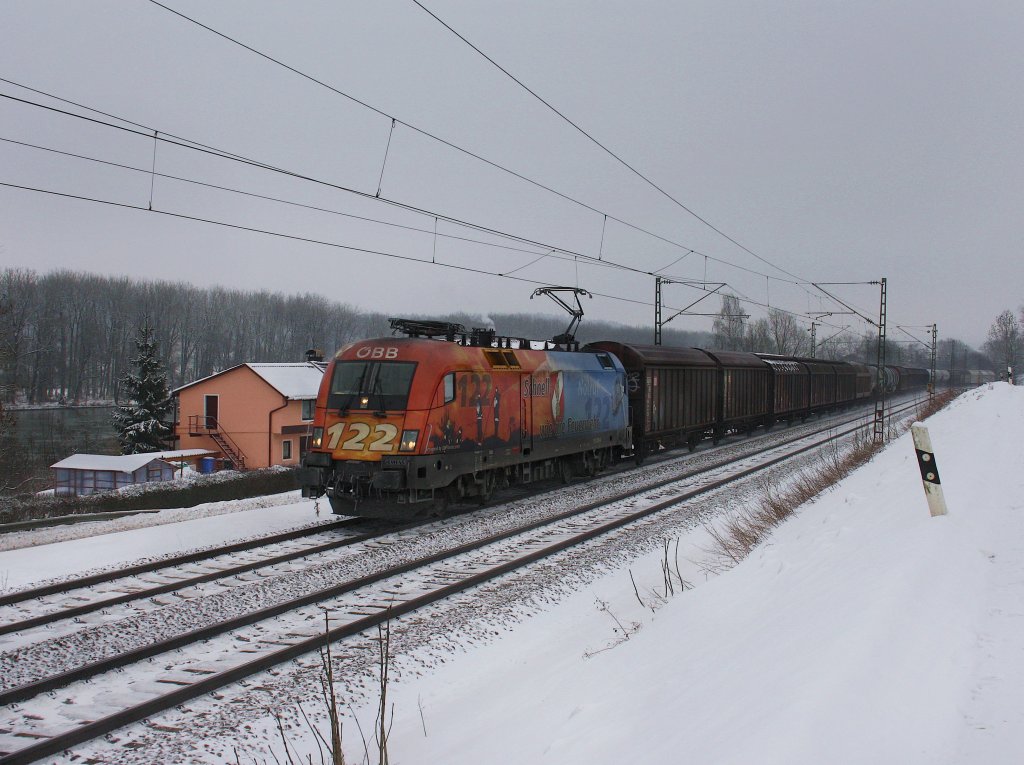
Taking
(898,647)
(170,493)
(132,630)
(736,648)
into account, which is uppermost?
(898,647)

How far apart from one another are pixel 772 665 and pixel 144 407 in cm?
4589

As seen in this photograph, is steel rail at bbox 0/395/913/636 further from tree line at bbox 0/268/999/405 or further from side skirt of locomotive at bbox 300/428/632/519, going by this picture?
tree line at bbox 0/268/999/405

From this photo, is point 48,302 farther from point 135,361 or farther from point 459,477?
point 459,477

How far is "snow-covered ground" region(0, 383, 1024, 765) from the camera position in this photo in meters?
3.47

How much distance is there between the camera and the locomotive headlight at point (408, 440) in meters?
11.7

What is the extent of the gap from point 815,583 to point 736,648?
1547 mm

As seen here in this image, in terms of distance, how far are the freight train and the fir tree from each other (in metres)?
33.0

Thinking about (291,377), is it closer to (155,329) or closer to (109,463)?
(109,463)

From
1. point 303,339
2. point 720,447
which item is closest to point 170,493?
point 720,447

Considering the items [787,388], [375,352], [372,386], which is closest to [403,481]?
[372,386]

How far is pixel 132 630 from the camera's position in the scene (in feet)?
23.5

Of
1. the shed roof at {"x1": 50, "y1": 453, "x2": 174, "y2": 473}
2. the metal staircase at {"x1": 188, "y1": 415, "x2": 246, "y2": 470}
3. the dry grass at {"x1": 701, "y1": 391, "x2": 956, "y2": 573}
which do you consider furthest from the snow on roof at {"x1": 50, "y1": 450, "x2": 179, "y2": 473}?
the dry grass at {"x1": 701, "y1": 391, "x2": 956, "y2": 573}

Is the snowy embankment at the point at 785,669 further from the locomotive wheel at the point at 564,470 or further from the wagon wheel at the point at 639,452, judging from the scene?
the wagon wheel at the point at 639,452

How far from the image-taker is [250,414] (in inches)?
1639
